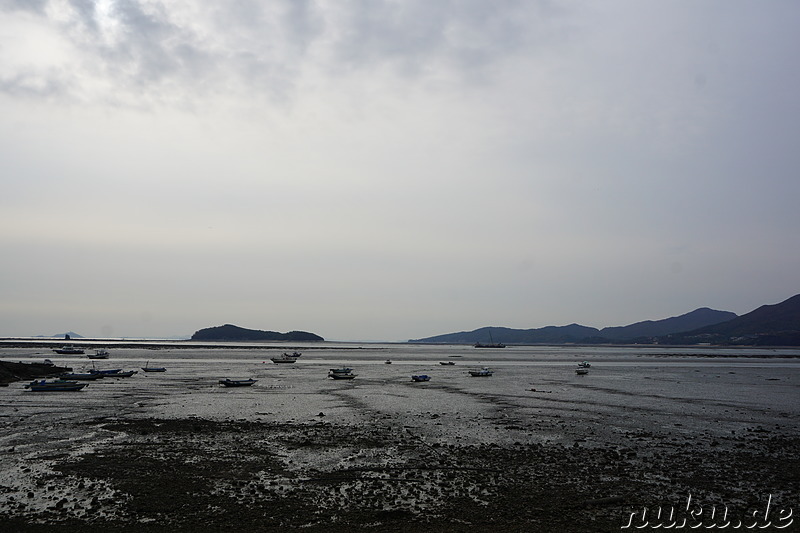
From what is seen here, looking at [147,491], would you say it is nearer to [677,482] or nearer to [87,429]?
[87,429]

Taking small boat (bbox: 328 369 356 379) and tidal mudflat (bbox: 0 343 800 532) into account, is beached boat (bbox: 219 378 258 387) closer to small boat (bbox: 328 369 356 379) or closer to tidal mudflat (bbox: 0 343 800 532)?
tidal mudflat (bbox: 0 343 800 532)

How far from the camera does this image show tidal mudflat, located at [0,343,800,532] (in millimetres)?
16641

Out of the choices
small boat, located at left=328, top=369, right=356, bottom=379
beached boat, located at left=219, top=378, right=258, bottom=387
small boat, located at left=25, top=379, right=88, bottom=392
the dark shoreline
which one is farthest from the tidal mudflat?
small boat, located at left=328, top=369, right=356, bottom=379

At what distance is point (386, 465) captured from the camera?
76.3 feet

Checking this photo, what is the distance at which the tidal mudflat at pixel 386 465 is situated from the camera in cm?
1664

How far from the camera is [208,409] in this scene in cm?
4181

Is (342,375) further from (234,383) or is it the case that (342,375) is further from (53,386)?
(53,386)

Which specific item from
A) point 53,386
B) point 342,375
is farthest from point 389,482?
point 342,375

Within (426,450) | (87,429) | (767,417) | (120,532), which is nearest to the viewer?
(120,532)

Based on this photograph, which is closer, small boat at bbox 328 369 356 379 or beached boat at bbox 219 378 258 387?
beached boat at bbox 219 378 258 387

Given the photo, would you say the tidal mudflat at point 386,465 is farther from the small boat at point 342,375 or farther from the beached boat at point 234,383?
the small boat at point 342,375

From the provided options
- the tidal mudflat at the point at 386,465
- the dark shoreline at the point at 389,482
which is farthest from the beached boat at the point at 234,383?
the dark shoreline at the point at 389,482

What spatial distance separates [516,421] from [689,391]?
3312 centimetres

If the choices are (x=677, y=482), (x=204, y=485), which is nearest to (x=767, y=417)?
(x=677, y=482)
